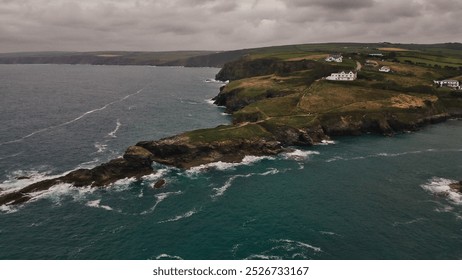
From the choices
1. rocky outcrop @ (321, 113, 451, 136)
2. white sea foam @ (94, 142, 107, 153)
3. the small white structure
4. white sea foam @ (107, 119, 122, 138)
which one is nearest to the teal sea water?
white sea foam @ (94, 142, 107, 153)

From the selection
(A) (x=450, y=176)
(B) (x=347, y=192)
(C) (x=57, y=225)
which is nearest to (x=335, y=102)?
(A) (x=450, y=176)

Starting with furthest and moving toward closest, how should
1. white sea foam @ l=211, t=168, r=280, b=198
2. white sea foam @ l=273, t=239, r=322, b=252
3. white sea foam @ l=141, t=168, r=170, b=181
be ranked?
white sea foam @ l=141, t=168, r=170, b=181 < white sea foam @ l=211, t=168, r=280, b=198 < white sea foam @ l=273, t=239, r=322, b=252

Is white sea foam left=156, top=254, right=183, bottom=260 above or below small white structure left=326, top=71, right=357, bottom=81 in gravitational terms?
below

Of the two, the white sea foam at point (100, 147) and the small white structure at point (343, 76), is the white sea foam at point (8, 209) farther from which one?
the small white structure at point (343, 76)

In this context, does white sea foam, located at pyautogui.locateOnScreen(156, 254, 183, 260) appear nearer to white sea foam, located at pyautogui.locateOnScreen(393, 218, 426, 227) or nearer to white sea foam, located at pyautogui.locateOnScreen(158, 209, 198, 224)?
white sea foam, located at pyautogui.locateOnScreen(158, 209, 198, 224)

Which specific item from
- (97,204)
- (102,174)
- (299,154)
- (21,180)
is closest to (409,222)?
(299,154)

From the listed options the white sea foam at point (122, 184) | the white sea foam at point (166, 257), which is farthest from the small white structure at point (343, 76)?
the white sea foam at point (166, 257)
